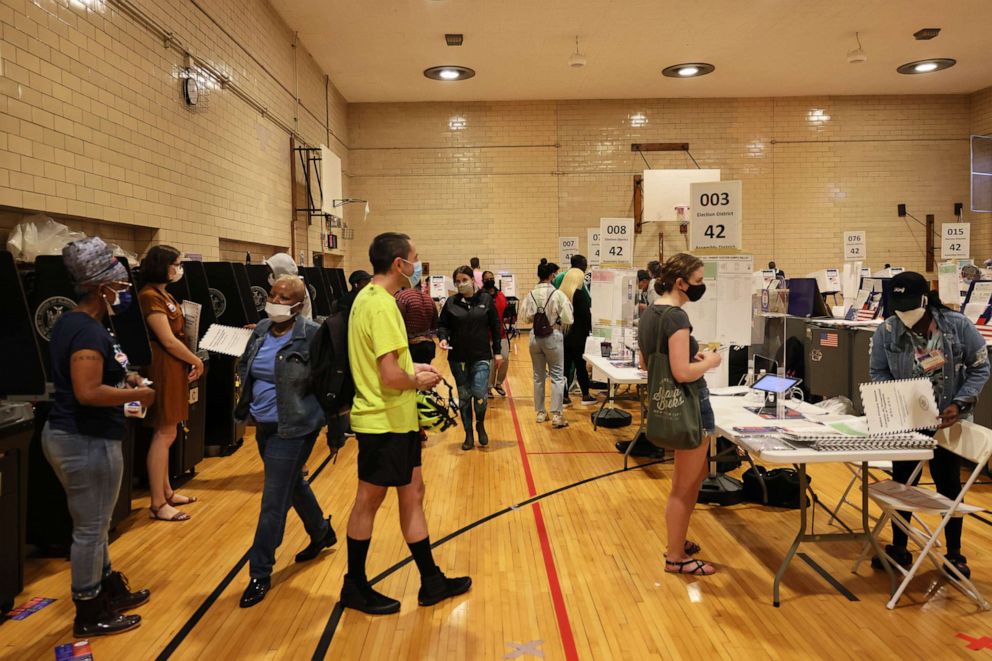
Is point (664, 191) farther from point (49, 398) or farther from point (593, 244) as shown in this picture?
point (49, 398)

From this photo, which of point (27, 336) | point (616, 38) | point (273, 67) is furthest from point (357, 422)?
point (616, 38)

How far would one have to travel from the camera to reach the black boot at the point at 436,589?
3.27 metres

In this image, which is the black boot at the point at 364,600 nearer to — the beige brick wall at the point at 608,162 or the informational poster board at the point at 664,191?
the beige brick wall at the point at 608,162

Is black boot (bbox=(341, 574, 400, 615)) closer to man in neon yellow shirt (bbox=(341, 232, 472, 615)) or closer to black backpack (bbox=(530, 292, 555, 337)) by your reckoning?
man in neon yellow shirt (bbox=(341, 232, 472, 615))

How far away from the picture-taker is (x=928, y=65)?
1342 cm

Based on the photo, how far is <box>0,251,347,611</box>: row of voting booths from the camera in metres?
3.17

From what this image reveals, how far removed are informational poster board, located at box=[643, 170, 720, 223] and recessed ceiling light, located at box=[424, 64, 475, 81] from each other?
4460 mm

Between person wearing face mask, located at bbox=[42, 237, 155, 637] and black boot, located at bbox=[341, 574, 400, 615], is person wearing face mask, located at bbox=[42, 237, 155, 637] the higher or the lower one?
the higher one

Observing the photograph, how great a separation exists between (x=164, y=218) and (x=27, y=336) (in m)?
3.14

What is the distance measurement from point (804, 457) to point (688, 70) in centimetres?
1194

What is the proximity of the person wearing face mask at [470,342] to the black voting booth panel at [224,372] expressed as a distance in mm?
1735

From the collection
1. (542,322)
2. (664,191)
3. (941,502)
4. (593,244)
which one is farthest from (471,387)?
(664,191)

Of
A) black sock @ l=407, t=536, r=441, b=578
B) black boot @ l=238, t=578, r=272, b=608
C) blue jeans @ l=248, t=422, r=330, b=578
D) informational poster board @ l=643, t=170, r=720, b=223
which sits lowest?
black boot @ l=238, t=578, r=272, b=608

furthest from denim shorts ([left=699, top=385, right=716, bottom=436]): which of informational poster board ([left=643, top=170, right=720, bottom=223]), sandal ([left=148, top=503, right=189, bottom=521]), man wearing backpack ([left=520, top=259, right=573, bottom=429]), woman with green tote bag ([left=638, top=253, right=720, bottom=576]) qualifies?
informational poster board ([left=643, top=170, right=720, bottom=223])
